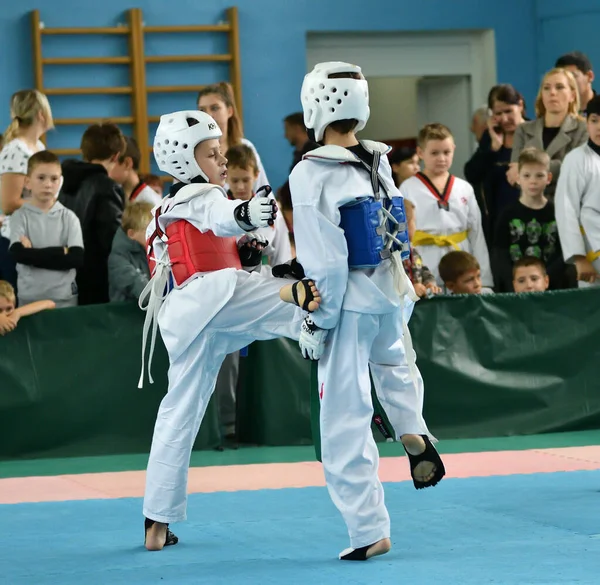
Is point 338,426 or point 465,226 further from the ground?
point 465,226

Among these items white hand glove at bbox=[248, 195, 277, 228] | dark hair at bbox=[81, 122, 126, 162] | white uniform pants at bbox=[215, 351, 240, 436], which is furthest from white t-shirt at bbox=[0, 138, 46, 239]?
white hand glove at bbox=[248, 195, 277, 228]

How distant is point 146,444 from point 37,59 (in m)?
5.21

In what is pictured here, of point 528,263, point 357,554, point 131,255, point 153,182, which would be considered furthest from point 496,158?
point 357,554

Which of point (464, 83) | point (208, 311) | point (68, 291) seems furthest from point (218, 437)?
point (464, 83)

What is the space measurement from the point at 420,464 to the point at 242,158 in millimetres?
3163

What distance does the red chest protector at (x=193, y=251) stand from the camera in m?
4.51

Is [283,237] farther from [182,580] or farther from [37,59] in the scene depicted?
[37,59]

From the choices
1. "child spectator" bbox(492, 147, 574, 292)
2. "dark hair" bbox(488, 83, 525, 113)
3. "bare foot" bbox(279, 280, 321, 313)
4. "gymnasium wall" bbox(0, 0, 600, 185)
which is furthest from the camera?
"gymnasium wall" bbox(0, 0, 600, 185)

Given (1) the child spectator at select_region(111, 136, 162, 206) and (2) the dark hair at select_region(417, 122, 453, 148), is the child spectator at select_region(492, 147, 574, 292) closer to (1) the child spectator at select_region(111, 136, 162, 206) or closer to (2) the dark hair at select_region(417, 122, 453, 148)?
(2) the dark hair at select_region(417, 122, 453, 148)

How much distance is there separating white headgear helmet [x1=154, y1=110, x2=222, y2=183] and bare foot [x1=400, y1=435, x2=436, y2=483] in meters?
1.32

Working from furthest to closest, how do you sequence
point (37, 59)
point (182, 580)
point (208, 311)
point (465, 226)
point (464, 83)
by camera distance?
point (464, 83)
point (37, 59)
point (465, 226)
point (208, 311)
point (182, 580)

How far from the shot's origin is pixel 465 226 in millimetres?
7535

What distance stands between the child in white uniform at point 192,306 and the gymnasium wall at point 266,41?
6.64 m

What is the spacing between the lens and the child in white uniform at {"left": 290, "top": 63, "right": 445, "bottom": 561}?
13.0ft
